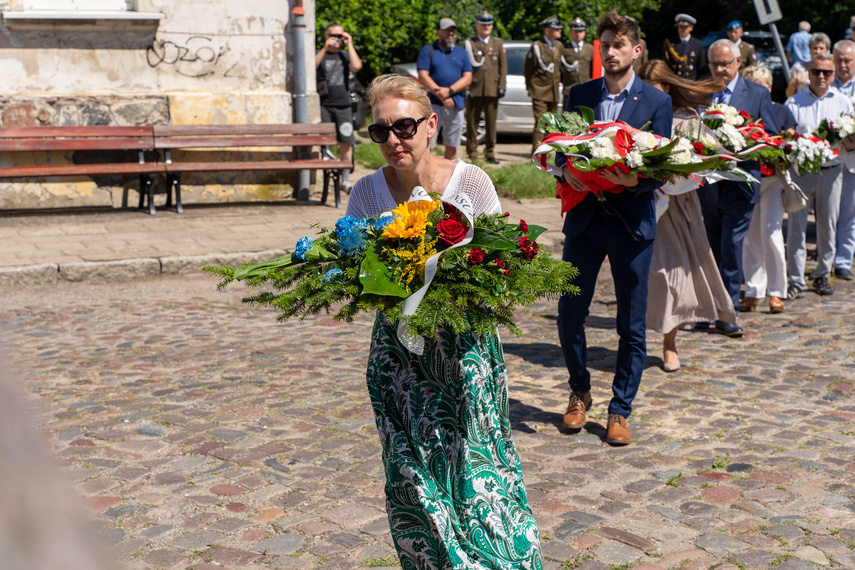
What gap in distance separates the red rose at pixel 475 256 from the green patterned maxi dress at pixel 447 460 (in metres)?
0.29

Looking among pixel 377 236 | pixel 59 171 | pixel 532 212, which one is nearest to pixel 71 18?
pixel 59 171

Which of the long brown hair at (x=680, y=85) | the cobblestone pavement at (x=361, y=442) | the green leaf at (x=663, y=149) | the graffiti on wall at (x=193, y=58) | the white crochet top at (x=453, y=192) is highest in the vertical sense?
the graffiti on wall at (x=193, y=58)

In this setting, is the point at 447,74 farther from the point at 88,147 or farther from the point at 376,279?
the point at 376,279

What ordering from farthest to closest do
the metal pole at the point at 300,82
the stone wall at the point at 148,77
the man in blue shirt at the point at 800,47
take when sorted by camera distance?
1. the man in blue shirt at the point at 800,47
2. the metal pole at the point at 300,82
3. the stone wall at the point at 148,77

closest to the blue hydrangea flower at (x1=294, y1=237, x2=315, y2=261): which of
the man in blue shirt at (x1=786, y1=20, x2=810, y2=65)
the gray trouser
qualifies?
the gray trouser

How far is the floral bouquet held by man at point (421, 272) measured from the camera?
2.96 m

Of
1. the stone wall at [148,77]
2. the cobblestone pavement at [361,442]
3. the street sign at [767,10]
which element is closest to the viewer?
the cobblestone pavement at [361,442]

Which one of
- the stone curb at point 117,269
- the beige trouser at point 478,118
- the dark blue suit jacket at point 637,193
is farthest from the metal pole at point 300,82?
the dark blue suit jacket at point 637,193

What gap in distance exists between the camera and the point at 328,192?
13.8 metres

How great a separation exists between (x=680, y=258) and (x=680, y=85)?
1.24 m

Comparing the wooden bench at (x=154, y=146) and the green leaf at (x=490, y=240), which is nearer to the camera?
the green leaf at (x=490, y=240)

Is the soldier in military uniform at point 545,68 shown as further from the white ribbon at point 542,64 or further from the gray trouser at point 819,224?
the gray trouser at point 819,224

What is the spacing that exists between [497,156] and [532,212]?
574 cm

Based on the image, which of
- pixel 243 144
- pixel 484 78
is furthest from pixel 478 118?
pixel 243 144
